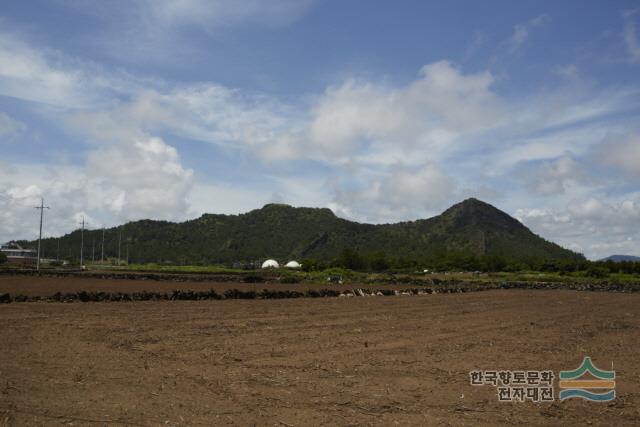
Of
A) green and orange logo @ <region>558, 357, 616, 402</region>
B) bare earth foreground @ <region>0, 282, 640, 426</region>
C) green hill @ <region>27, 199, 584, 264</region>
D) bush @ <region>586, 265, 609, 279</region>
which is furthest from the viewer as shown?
green hill @ <region>27, 199, 584, 264</region>

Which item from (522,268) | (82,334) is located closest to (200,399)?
(82,334)

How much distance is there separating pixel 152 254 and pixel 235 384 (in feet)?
555

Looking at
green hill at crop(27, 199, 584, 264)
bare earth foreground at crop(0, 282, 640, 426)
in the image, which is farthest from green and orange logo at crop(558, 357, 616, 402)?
green hill at crop(27, 199, 584, 264)

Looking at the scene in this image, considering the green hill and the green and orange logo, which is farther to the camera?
the green hill

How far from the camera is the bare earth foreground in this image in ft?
28.1

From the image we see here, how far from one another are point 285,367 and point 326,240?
171 metres

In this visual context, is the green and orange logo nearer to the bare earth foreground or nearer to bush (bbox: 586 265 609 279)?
the bare earth foreground

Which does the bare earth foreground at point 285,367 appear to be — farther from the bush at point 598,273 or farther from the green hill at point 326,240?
the green hill at point 326,240

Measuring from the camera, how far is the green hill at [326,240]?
535 feet

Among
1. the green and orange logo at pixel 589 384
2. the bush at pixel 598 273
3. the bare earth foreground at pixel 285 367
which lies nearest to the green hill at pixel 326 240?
the bush at pixel 598 273

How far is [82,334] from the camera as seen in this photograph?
15.9 m

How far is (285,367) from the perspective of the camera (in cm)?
1217

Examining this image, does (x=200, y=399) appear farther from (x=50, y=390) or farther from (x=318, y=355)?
(x=318, y=355)

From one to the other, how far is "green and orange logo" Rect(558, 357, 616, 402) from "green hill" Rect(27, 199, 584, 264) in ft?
451
